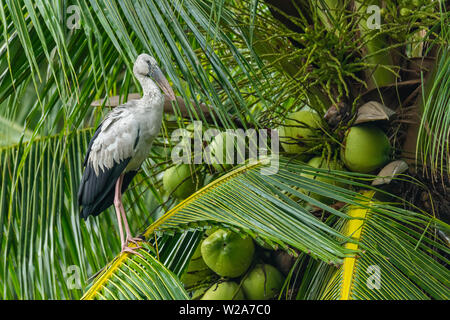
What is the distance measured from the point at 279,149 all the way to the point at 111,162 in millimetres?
595

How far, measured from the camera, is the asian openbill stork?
1.74 m

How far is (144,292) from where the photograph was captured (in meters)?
1.41

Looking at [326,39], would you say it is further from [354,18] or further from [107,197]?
[107,197]

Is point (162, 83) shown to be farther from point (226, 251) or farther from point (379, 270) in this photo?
point (379, 270)

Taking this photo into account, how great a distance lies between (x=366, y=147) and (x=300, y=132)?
0.76ft

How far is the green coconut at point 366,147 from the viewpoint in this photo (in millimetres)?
1854

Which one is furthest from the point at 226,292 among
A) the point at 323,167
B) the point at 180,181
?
the point at 323,167

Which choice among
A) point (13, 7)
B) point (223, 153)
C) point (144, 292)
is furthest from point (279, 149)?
point (13, 7)

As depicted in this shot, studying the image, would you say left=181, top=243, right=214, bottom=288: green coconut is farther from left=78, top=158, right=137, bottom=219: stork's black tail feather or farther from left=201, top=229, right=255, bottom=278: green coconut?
left=78, top=158, right=137, bottom=219: stork's black tail feather

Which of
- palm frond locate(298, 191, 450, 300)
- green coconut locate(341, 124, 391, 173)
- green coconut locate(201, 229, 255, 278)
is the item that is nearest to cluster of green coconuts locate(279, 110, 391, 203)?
green coconut locate(341, 124, 391, 173)

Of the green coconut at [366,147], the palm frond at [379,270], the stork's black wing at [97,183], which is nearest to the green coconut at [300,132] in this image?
the green coconut at [366,147]

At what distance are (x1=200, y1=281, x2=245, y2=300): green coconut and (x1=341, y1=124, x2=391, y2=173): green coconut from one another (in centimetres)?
57

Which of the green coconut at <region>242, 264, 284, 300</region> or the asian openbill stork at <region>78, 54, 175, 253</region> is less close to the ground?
the asian openbill stork at <region>78, 54, 175, 253</region>

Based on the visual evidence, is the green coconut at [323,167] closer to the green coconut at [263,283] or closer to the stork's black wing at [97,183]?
the green coconut at [263,283]
